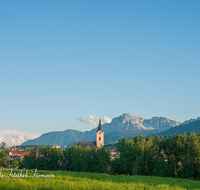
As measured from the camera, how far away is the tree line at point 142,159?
58969mm

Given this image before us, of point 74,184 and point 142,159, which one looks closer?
point 74,184

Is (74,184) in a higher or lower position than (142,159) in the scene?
higher

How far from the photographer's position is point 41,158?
108 meters

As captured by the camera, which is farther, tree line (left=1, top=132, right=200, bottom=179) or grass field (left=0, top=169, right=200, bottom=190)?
tree line (left=1, top=132, right=200, bottom=179)

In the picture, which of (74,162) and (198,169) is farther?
(74,162)

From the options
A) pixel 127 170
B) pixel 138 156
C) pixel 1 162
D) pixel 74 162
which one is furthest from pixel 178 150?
pixel 1 162

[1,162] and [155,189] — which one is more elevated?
[155,189]

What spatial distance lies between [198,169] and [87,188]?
45.6 meters

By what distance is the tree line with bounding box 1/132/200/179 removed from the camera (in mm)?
58969

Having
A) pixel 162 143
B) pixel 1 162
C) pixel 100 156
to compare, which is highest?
pixel 162 143

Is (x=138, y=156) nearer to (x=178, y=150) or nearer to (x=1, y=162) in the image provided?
(x=178, y=150)

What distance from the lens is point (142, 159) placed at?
72188mm

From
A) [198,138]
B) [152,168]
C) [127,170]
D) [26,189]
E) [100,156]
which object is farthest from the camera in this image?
[100,156]

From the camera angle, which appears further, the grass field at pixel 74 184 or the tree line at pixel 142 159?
the tree line at pixel 142 159
